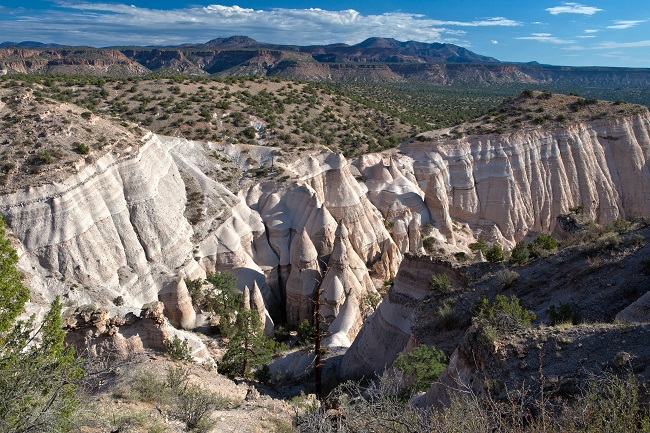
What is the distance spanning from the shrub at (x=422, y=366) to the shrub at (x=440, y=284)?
3.07 metres

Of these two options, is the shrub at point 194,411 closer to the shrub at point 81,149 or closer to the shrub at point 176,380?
the shrub at point 176,380

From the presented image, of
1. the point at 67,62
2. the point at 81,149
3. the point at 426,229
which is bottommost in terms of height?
the point at 426,229

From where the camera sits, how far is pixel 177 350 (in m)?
15.9

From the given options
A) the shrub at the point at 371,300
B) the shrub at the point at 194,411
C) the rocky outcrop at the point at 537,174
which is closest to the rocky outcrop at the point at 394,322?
the shrub at the point at 371,300

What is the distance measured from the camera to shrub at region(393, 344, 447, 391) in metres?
11.3

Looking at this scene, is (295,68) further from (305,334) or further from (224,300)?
(305,334)

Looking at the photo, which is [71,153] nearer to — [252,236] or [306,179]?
[252,236]

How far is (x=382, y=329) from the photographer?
16.6 m

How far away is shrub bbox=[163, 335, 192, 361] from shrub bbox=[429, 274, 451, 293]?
8.23 meters

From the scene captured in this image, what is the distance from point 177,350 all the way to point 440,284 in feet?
28.9

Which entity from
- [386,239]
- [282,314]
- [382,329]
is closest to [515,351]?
[382,329]

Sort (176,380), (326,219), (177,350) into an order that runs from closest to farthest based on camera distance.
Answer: (176,380) < (177,350) < (326,219)

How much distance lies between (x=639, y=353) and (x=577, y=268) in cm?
646

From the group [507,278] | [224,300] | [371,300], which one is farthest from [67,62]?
[507,278]
